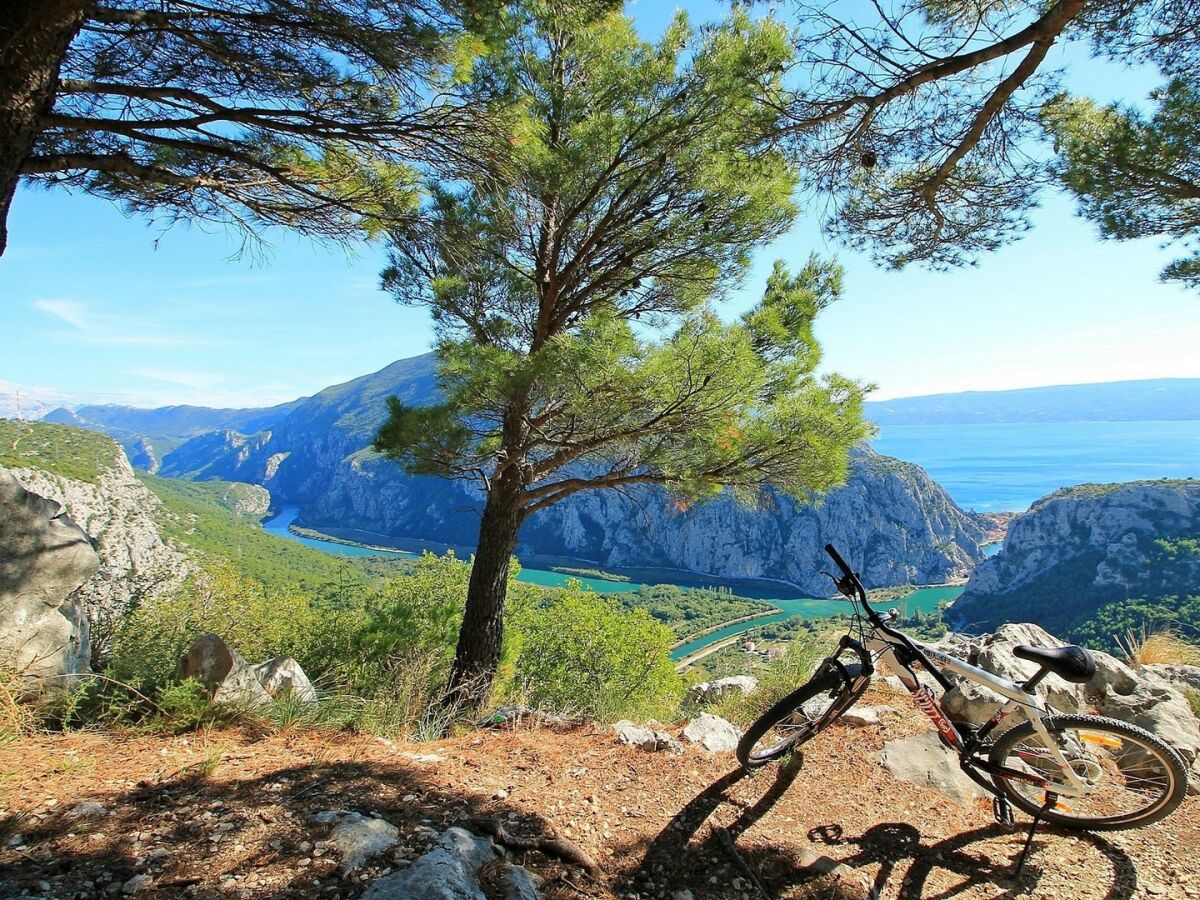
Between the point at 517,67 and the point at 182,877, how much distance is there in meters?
4.75

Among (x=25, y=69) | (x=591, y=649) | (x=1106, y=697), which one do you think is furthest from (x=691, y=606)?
(x=25, y=69)

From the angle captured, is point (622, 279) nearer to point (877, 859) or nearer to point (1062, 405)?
point (877, 859)

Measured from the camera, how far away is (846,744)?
298 centimetres

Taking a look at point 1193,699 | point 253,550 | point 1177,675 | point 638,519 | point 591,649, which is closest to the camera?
point 1193,699

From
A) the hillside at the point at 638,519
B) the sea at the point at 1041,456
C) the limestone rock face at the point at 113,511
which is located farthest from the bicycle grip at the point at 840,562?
the sea at the point at 1041,456

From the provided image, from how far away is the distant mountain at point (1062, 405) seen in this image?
140000mm

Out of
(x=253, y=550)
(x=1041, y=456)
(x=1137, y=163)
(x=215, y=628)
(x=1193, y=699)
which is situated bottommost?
(x=253, y=550)

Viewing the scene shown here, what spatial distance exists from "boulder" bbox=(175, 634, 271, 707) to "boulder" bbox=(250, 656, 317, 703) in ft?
0.44

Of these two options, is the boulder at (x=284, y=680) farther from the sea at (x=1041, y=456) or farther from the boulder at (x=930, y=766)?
the sea at (x=1041, y=456)

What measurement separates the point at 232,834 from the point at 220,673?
1320 millimetres

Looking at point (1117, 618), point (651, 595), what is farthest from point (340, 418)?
point (1117, 618)

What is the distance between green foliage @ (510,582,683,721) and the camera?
30.8 feet

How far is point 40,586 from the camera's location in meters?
2.69

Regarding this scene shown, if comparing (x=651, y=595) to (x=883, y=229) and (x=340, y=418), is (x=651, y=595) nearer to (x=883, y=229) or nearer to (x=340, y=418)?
(x=883, y=229)
